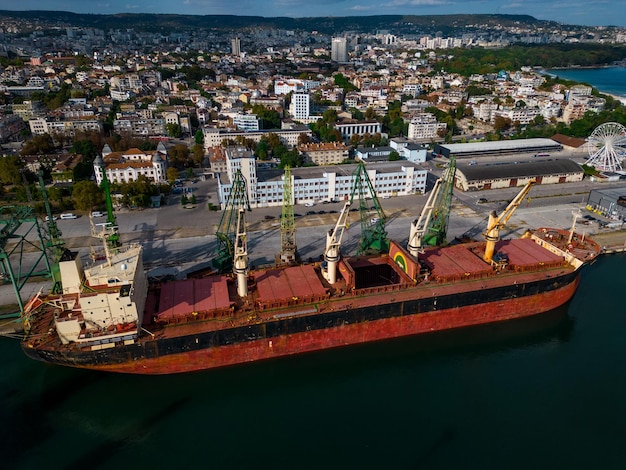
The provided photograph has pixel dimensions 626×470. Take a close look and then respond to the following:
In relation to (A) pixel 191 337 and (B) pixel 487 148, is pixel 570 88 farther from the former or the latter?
(A) pixel 191 337

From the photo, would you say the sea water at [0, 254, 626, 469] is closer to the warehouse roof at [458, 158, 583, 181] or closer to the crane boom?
the crane boom

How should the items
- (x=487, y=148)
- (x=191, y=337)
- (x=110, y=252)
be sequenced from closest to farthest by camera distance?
(x=191, y=337), (x=110, y=252), (x=487, y=148)

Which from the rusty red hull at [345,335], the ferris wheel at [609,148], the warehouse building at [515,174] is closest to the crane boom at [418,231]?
the rusty red hull at [345,335]

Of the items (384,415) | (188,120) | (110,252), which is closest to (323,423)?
(384,415)

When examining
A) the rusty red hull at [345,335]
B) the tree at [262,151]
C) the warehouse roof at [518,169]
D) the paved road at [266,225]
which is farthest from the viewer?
the tree at [262,151]

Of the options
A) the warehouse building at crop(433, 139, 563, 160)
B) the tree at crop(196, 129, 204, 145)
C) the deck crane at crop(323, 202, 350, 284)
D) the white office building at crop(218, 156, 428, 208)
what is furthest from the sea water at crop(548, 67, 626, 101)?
the deck crane at crop(323, 202, 350, 284)

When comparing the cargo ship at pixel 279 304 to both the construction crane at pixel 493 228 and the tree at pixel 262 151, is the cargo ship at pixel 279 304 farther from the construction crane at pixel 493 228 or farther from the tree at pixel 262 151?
the tree at pixel 262 151
